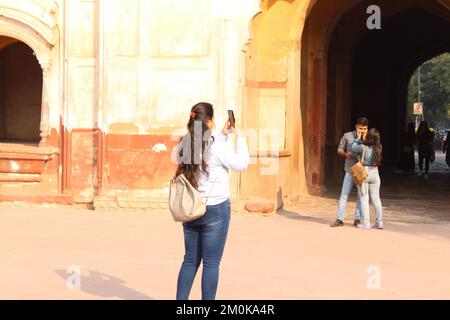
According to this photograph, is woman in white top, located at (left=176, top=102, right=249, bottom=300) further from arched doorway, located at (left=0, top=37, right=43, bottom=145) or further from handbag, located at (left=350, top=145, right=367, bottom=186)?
arched doorway, located at (left=0, top=37, right=43, bottom=145)

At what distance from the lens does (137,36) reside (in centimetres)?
1266

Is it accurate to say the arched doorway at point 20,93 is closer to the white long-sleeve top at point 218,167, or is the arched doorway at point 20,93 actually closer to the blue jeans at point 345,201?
the blue jeans at point 345,201

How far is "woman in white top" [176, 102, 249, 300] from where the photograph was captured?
224 inches

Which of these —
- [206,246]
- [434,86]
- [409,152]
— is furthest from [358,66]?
[434,86]

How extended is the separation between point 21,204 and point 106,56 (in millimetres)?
2884

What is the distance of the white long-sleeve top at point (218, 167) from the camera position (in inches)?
226

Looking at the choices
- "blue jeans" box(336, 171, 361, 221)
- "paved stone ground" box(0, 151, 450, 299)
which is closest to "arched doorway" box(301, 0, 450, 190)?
"paved stone ground" box(0, 151, 450, 299)

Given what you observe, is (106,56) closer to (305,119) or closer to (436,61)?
(305,119)

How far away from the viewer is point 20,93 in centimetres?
1612

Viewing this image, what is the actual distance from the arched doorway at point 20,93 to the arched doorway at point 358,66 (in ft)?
18.1

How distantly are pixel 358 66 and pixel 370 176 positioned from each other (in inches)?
561

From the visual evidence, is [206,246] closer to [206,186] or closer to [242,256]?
[206,186]

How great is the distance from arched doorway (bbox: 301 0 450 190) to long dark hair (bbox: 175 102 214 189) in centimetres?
908

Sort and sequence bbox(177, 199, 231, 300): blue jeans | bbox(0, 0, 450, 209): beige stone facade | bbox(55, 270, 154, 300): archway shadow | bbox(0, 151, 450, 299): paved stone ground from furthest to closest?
bbox(0, 0, 450, 209): beige stone facade → bbox(0, 151, 450, 299): paved stone ground → bbox(55, 270, 154, 300): archway shadow → bbox(177, 199, 231, 300): blue jeans
